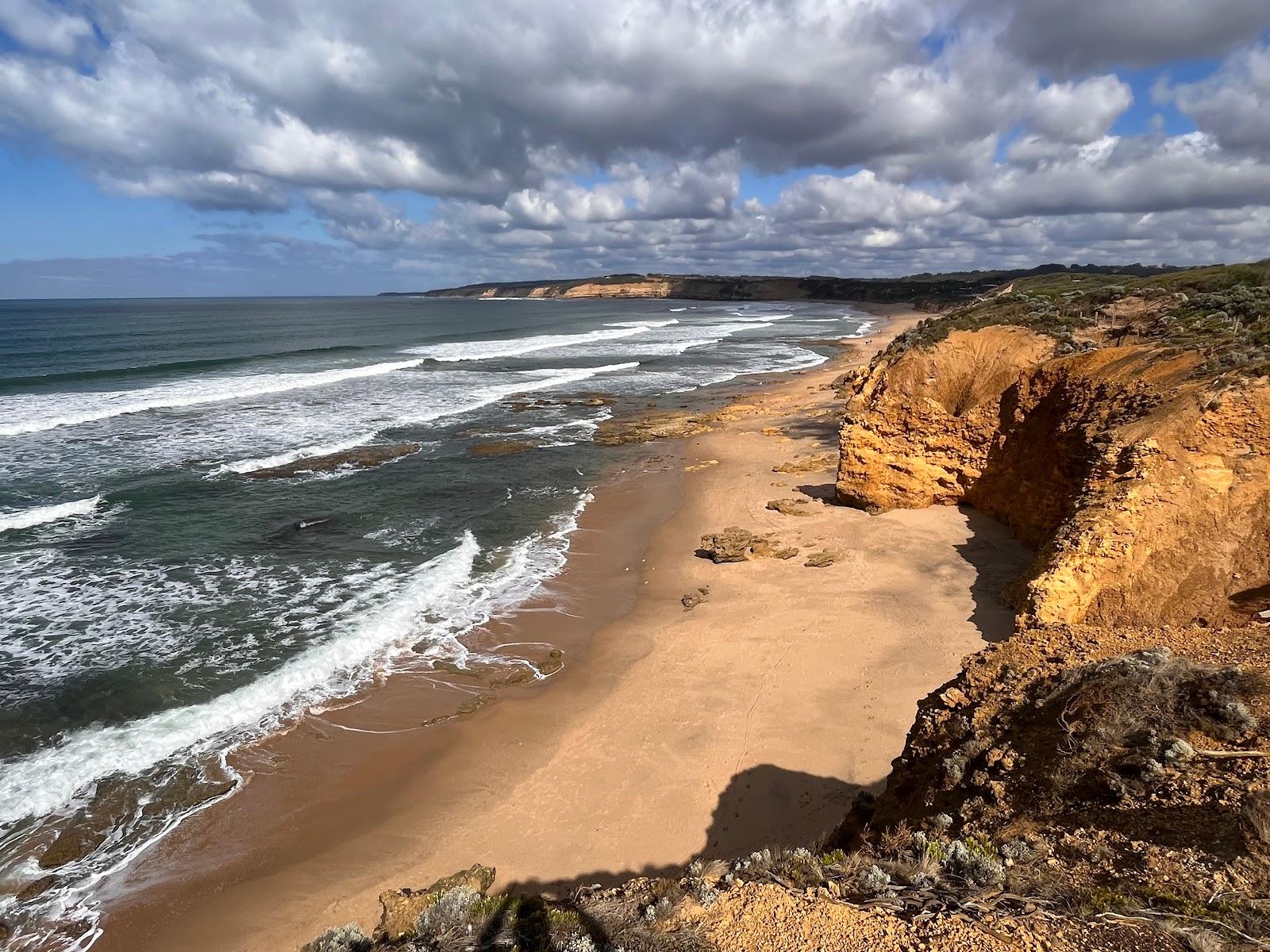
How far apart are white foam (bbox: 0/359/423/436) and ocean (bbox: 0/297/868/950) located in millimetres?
237

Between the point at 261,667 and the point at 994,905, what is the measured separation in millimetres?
11218

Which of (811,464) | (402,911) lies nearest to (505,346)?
(811,464)

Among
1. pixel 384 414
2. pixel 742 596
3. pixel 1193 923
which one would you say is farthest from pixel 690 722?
pixel 384 414

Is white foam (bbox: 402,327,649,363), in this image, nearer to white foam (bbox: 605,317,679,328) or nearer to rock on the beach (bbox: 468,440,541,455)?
white foam (bbox: 605,317,679,328)

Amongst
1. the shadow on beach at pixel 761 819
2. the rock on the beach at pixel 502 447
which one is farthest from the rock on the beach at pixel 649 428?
the shadow on beach at pixel 761 819

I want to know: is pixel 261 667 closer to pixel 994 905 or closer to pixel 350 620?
pixel 350 620

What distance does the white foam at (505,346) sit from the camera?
54.0 meters

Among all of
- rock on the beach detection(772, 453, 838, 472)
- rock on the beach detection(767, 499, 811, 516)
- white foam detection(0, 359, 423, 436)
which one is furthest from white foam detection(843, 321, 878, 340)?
rock on the beach detection(767, 499, 811, 516)

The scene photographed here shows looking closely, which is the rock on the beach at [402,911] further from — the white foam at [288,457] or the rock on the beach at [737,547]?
the white foam at [288,457]

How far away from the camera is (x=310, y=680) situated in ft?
35.8

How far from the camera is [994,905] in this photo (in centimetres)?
370

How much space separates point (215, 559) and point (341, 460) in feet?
25.9

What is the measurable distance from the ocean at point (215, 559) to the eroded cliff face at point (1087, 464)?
840cm

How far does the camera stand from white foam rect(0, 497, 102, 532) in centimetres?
1709
